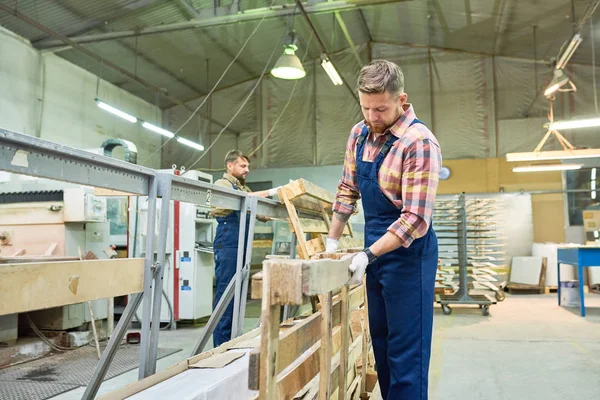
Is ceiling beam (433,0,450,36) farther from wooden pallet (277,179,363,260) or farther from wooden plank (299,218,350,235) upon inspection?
wooden pallet (277,179,363,260)

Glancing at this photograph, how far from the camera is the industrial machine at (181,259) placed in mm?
6520

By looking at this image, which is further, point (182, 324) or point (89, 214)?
point (182, 324)

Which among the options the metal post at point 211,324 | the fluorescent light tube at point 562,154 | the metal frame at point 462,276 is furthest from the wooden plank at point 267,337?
the metal frame at point 462,276

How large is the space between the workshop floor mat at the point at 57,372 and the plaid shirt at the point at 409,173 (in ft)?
9.58

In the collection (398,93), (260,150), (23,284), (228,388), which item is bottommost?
(228,388)

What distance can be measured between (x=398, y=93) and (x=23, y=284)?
1.54 meters

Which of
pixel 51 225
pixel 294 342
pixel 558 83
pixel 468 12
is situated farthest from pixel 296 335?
pixel 468 12

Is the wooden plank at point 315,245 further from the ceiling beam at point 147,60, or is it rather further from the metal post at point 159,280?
the ceiling beam at point 147,60

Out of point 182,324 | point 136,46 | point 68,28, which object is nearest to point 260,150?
point 136,46

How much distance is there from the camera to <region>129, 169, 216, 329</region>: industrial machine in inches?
257

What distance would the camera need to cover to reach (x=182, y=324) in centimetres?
686

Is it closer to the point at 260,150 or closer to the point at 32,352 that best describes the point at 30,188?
the point at 32,352

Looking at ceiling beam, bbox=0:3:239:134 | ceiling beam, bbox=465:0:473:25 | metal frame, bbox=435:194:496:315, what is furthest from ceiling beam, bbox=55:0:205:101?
metal frame, bbox=435:194:496:315

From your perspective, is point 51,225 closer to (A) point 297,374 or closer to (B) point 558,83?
(A) point 297,374
